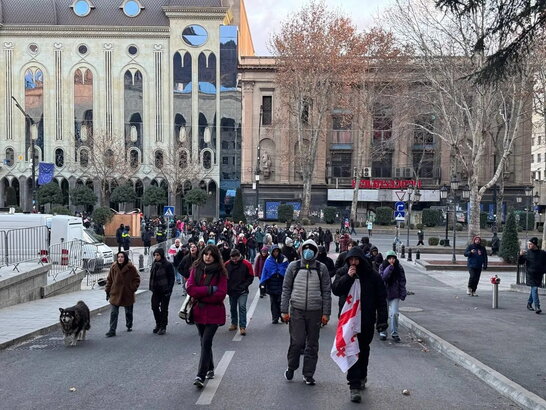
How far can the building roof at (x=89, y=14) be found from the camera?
60.6 meters

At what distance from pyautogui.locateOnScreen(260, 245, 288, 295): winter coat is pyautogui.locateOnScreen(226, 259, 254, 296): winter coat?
906 millimetres

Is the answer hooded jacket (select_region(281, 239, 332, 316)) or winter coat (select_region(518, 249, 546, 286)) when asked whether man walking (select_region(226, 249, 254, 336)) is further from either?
winter coat (select_region(518, 249, 546, 286))

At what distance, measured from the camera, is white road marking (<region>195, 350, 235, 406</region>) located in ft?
22.5

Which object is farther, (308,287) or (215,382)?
(215,382)

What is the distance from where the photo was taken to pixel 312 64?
163 feet

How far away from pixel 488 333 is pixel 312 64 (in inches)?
1585

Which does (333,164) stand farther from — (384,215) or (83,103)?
(83,103)

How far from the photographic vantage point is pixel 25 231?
18.9m

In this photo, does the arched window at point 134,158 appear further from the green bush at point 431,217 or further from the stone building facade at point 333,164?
the green bush at point 431,217

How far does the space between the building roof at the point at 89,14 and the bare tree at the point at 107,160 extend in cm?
1172

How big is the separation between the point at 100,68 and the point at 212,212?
57.7ft

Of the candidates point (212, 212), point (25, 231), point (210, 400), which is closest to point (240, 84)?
point (212, 212)

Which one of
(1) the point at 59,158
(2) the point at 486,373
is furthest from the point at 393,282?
(1) the point at 59,158

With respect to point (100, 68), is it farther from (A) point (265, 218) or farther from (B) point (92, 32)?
(A) point (265, 218)
